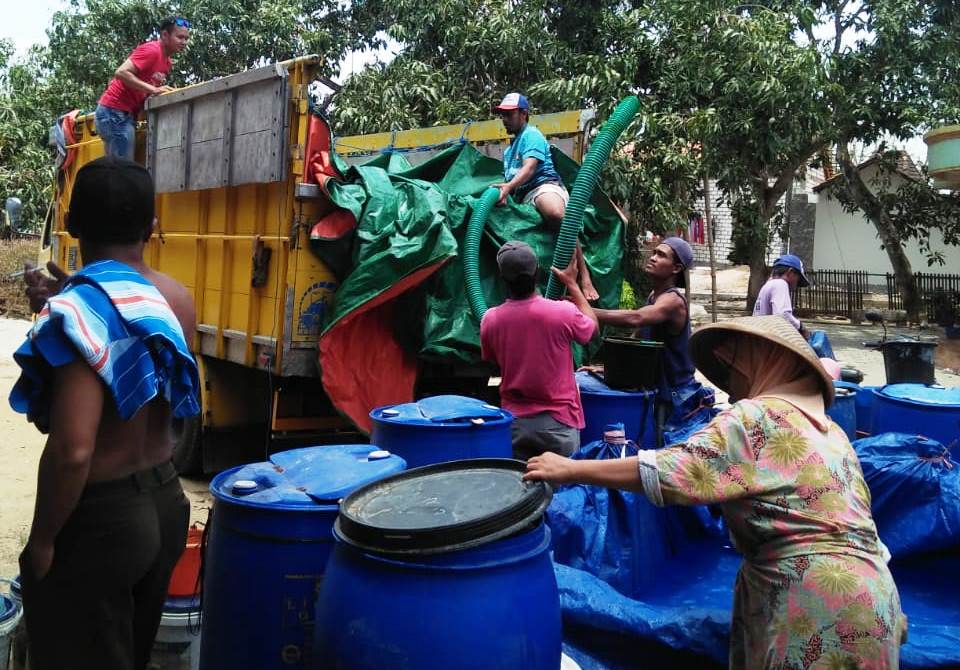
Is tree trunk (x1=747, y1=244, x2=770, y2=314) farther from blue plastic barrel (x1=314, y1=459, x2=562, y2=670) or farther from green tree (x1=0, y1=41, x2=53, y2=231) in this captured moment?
blue plastic barrel (x1=314, y1=459, x2=562, y2=670)

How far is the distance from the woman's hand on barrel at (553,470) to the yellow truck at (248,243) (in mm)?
3032

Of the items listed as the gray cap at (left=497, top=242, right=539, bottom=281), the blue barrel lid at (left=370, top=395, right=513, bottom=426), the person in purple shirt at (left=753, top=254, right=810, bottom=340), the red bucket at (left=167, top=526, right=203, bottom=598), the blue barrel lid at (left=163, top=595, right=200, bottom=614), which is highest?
the person in purple shirt at (left=753, top=254, right=810, bottom=340)

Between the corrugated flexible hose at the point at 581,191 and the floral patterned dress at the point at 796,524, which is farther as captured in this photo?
the corrugated flexible hose at the point at 581,191

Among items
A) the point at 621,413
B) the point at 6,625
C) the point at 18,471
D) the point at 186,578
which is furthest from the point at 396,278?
the point at 18,471

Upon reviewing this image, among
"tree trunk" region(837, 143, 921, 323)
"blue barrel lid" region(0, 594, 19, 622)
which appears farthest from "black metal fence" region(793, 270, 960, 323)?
"blue barrel lid" region(0, 594, 19, 622)

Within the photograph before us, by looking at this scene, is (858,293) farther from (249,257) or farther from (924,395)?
(249,257)

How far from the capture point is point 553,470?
221 centimetres

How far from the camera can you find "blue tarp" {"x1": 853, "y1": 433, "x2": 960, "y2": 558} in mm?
3723

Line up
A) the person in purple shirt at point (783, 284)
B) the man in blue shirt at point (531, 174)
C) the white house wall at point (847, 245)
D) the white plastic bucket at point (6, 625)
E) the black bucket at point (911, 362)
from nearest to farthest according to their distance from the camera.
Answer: the white plastic bucket at point (6, 625) < the man in blue shirt at point (531, 174) < the black bucket at point (911, 362) < the person in purple shirt at point (783, 284) < the white house wall at point (847, 245)

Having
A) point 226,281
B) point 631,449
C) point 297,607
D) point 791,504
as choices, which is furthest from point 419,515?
point 226,281

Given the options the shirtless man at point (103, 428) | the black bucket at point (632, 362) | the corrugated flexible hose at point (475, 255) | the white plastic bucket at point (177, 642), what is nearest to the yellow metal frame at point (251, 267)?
the corrugated flexible hose at point (475, 255)

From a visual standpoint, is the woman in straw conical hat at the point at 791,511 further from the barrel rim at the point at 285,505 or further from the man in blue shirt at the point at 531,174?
the man in blue shirt at the point at 531,174

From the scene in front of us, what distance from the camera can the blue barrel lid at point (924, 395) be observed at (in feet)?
14.5

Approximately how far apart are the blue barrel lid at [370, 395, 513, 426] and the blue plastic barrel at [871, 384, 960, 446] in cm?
218
